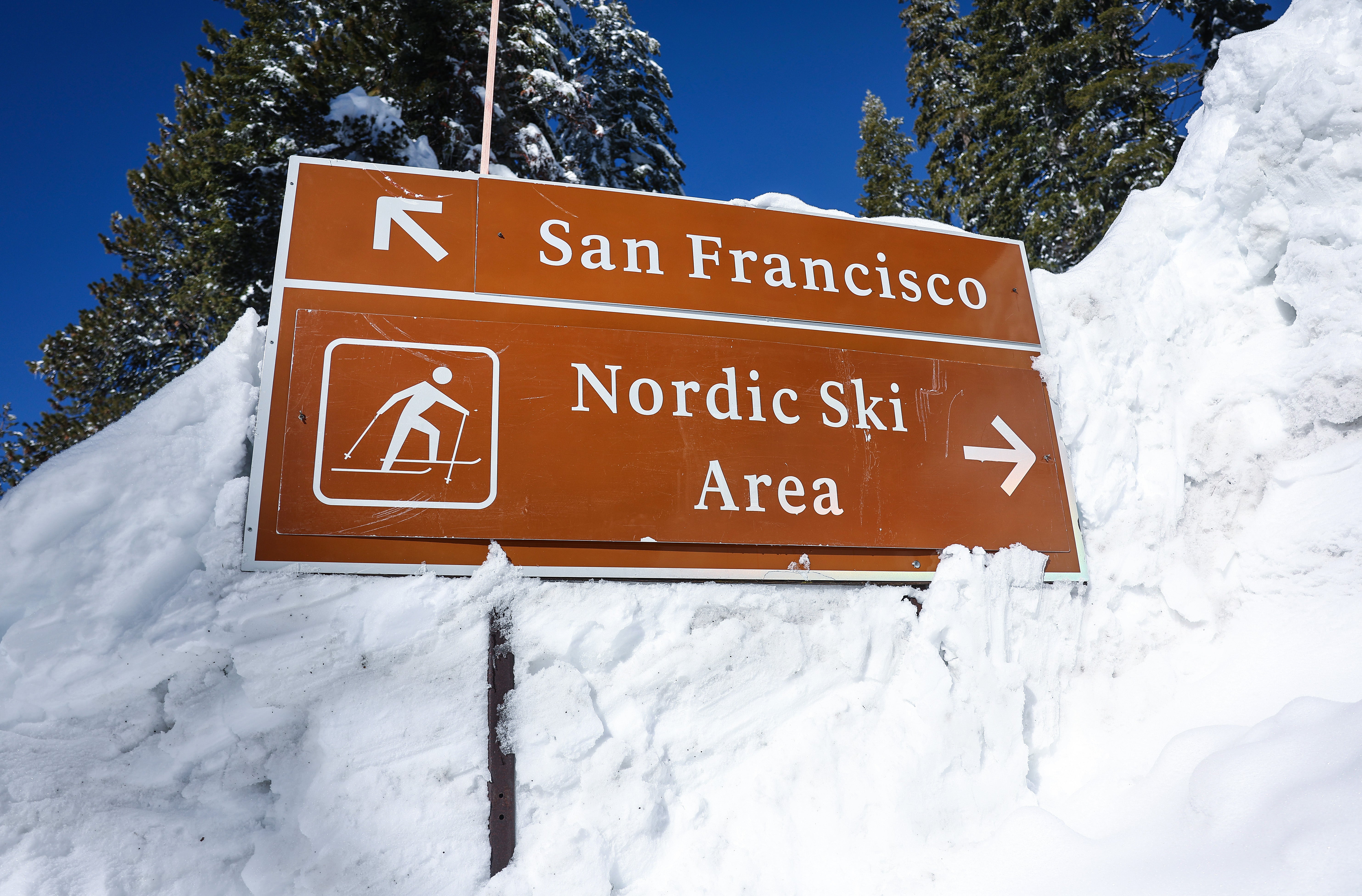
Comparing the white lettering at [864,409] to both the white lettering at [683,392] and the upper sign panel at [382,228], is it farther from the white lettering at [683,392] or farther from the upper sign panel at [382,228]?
the upper sign panel at [382,228]

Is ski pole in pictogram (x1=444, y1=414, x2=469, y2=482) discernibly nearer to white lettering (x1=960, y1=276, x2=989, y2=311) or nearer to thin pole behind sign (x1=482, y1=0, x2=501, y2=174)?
thin pole behind sign (x1=482, y1=0, x2=501, y2=174)

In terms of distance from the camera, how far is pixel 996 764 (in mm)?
2928

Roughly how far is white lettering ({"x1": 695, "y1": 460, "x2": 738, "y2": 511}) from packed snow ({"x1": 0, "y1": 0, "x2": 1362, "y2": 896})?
0.33m

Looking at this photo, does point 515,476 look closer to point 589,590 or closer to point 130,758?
point 589,590

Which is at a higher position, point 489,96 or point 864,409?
point 489,96

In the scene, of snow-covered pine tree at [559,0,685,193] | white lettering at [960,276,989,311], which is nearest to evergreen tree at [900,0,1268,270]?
snow-covered pine tree at [559,0,685,193]

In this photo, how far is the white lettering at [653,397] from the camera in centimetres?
310

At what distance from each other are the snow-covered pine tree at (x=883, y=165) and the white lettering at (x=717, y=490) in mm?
23939

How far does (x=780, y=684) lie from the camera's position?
292cm

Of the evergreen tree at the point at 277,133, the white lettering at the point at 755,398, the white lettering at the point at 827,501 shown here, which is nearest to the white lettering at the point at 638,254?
the white lettering at the point at 755,398

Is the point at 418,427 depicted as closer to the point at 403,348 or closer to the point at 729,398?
the point at 403,348

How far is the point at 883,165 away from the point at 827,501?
25.7 metres

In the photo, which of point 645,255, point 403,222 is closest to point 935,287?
point 645,255

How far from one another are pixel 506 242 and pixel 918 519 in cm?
208
